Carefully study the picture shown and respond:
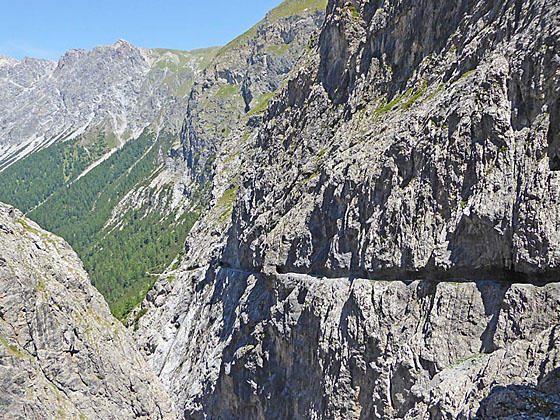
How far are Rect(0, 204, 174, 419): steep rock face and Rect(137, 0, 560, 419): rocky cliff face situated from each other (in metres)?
11.9

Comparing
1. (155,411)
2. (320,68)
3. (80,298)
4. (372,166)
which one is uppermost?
(320,68)

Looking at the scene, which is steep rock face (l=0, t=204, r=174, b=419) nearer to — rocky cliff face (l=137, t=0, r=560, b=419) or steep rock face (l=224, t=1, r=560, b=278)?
rocky cliff face (l=137, t=0, r=560, b=419)

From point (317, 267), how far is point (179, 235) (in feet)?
527

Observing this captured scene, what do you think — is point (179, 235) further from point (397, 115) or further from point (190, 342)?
point (397, 115)

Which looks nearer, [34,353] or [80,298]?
[34,353]

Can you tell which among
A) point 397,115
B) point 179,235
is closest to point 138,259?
point 179,235

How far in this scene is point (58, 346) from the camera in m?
54.4

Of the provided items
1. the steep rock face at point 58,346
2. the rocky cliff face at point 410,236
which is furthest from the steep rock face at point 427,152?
the steep rock face at point 58,346

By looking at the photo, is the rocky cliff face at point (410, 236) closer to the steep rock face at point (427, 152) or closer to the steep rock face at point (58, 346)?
the steep rock face at point (427, 152)

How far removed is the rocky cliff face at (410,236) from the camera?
21.3 m

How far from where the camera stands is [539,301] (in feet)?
66.7

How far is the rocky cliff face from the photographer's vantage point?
21.3m

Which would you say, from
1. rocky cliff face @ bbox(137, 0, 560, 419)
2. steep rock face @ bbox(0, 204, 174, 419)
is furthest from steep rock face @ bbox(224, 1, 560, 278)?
steep rock face @ bbox(0, 204, 174, 419)

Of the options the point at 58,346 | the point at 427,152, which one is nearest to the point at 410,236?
the point at 427,152
